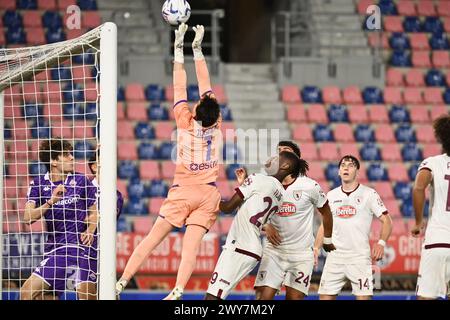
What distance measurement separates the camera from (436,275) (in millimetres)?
8820

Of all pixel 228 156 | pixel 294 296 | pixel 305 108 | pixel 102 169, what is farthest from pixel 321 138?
pixel 102 169

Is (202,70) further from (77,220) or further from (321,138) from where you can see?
(321,138)

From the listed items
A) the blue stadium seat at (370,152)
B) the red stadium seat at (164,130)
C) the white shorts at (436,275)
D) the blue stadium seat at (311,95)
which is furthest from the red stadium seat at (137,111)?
the white shorts at (436,275)

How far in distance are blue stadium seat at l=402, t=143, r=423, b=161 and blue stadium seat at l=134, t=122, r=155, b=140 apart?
4138 millimetres

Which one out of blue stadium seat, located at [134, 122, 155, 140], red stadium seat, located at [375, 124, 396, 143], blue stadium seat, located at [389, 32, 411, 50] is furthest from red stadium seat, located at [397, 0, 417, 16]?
blue stadium seat, located at [134, 122, 155, 140]

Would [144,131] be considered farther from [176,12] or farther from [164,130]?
[176,12]

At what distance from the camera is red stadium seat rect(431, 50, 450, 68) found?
19125mm

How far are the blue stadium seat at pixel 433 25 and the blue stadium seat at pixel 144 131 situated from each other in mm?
5632

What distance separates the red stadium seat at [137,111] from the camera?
17.4 meters

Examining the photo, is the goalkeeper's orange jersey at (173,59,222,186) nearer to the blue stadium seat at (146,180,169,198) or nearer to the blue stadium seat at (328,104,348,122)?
the blue stadium seat at (146,180,169,198)

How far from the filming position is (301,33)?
1939cm

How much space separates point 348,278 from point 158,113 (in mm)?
7663

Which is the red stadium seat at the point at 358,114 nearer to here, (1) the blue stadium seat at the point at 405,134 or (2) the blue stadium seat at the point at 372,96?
(2) the blue stadium seat at the point at 372,96

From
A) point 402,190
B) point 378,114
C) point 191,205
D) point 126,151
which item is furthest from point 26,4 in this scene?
point 191,205
